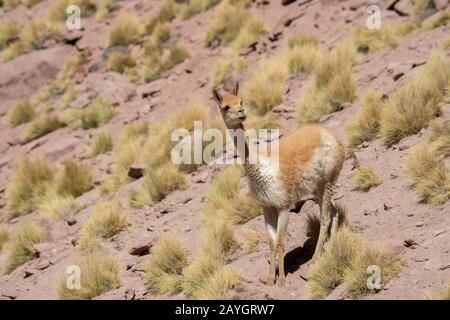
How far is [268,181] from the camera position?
7328 mm

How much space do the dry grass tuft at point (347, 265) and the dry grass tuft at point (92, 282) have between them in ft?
9.10

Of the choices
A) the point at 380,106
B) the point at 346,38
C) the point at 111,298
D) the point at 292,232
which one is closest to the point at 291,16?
the point at 346,38

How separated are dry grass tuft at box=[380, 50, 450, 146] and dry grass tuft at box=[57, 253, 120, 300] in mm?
4092

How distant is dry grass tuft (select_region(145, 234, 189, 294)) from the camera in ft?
27.6

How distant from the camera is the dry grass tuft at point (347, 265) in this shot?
6816 millimetres

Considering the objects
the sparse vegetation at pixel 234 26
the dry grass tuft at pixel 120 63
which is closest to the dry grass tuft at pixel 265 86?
the sparse vegetation at pixel 234 26

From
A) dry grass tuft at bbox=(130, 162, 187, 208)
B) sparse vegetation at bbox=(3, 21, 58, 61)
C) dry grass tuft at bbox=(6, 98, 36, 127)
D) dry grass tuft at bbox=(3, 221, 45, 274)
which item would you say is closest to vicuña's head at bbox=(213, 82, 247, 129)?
dry grass tuft at bbox=(130, 162, 187, 208)

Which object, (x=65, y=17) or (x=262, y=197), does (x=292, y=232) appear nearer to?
(x=262, y=197)

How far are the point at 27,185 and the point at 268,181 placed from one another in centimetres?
770

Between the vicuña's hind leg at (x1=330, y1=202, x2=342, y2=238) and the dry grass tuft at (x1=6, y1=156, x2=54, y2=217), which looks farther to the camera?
the dry grass tuft at (x1=6, y1=156, x2=54, y2=217)

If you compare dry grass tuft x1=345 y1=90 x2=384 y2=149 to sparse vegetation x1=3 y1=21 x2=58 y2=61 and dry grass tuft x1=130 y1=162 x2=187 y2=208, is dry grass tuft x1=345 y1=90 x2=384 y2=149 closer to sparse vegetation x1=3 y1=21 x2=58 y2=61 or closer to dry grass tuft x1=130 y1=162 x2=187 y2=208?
dry grass tuft x1=130 y1=162 x2=187 y2=208

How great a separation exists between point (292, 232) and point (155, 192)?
10.8 ft

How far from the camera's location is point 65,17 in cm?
2050

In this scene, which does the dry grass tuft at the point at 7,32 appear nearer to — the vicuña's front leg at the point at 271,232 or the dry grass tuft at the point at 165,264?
the dry grass tuft at the point at 165,264
